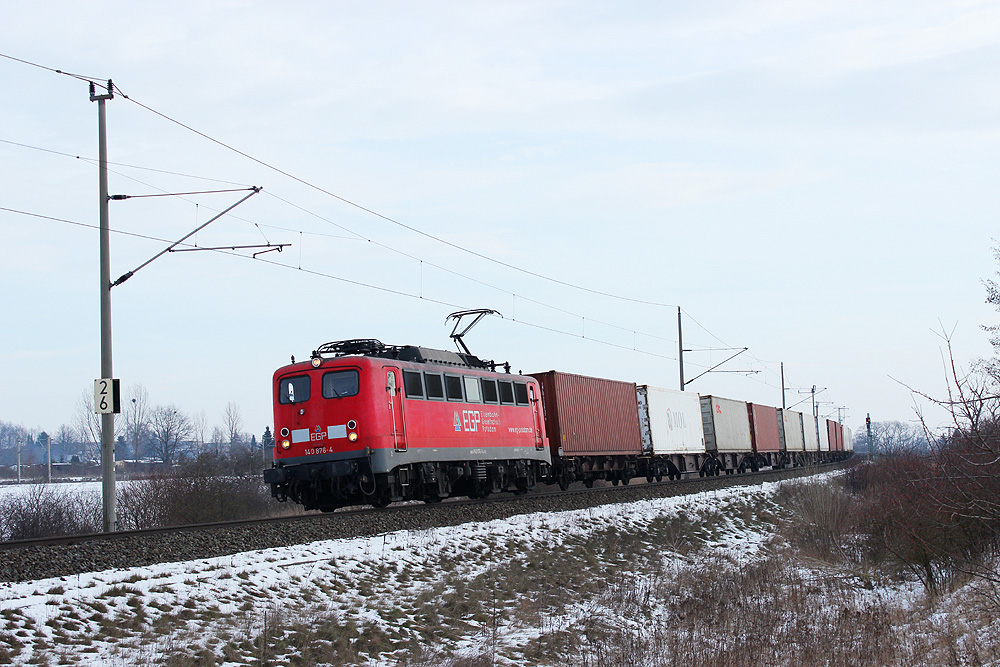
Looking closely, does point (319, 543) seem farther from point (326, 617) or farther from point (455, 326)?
point (455, 326)

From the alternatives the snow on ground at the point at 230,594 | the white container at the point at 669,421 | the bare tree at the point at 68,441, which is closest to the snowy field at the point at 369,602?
the snow on ground at the point at 230,594

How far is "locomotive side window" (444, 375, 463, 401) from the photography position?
20812mm

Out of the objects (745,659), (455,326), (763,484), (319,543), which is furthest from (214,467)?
(745,659)

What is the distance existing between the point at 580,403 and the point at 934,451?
60.7ft

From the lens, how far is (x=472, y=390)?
21.9 m

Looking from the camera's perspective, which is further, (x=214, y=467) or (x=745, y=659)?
(x=214, y=467)

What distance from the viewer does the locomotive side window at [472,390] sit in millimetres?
21656

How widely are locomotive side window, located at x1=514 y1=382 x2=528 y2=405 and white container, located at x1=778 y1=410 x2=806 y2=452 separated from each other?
33.6 m

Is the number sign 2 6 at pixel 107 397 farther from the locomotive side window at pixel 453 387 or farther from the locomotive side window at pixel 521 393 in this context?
the locomotive side window at pixel 521 393

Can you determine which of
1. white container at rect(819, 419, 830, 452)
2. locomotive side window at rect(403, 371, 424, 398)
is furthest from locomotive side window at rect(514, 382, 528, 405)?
white container at rect(819, 419, 830, 452)

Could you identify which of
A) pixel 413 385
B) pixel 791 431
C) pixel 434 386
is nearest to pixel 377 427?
pixel 413 385

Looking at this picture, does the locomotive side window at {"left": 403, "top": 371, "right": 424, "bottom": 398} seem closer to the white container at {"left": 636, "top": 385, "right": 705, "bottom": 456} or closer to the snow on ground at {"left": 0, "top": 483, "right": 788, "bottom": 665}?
the snow on ground at {"left": 0, "top": 483, "right": 788, "bottom": 665}

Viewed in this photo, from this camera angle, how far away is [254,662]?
33.1 ft

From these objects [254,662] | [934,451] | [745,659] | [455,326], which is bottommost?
[745,659]
